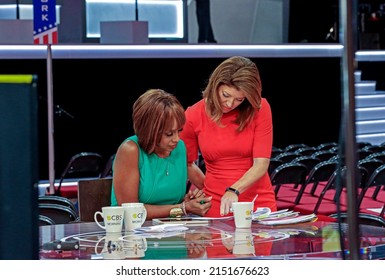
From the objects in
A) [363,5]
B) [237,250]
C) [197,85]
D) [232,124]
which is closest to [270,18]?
[363,5]

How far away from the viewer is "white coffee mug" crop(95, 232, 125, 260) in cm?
233

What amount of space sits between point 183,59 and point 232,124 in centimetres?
928

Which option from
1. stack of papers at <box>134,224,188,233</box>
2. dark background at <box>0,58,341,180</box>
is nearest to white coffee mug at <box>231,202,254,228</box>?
stack of papers at <box>134,224,188,233</box>

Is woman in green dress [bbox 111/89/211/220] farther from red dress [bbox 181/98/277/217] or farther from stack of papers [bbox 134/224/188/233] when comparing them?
stack of papers [bbox 134/224/188/233]

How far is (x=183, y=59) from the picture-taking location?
12.5 m

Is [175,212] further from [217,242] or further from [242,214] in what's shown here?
[217,242]

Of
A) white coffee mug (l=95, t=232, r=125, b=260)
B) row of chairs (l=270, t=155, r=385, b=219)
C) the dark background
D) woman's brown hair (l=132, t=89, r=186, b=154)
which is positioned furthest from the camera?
the dark background

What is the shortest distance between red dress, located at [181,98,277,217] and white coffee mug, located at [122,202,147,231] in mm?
529

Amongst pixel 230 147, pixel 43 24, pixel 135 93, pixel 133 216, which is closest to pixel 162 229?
pixel 133 216

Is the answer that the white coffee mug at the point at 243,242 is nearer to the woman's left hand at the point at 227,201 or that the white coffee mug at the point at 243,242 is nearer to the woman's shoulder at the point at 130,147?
the woman's left hand at the point at 227,201

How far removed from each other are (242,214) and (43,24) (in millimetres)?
6078

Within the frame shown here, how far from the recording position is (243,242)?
101 inches

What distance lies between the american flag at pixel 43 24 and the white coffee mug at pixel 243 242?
594cm
